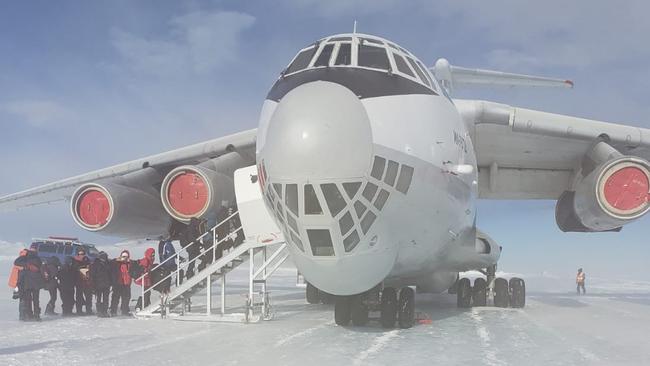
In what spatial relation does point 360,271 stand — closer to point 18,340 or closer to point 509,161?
point 18,340

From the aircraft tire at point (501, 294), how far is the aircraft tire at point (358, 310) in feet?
15.3

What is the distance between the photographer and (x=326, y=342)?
6.76 metres

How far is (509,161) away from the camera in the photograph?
40.3 feet

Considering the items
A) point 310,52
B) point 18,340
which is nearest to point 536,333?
point 310,52

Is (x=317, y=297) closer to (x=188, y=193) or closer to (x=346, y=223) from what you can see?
(x=188, y=193)

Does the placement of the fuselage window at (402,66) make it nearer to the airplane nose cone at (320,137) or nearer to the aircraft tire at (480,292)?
the airplane nose cone at (320,137)

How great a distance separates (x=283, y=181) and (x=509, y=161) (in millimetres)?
8012

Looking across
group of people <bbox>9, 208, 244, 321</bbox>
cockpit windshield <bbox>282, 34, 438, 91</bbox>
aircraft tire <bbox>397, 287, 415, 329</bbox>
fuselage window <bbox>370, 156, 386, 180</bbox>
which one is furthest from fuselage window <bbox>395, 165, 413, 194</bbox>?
group of people <bbox>9, 208, 244, 321</bbox>

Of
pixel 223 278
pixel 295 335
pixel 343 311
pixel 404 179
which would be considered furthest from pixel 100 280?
pixel 404 179

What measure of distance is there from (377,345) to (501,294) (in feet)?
19.6

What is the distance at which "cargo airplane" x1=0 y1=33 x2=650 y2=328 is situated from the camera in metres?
5.51

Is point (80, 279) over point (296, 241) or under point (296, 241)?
under

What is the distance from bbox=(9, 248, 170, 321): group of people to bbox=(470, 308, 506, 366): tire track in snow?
5.65m

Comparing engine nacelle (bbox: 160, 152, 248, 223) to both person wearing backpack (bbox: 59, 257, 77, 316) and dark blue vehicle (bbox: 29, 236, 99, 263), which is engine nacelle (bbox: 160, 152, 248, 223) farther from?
dark blue vehicle (bbox: 29, 236, 99, 263)
